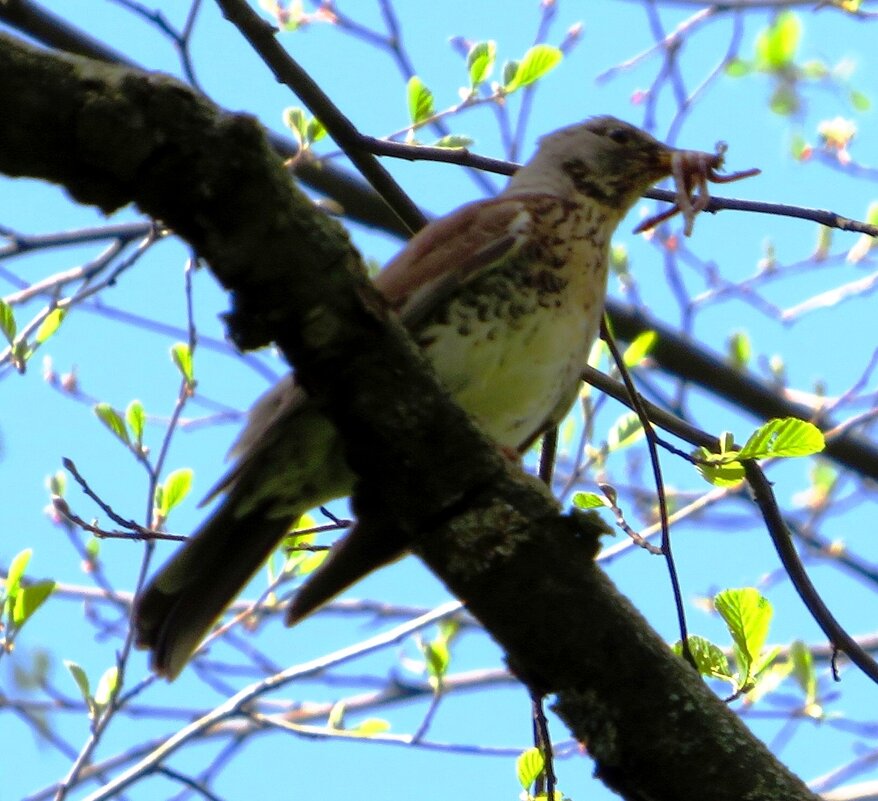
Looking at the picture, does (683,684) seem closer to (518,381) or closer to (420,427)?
(420,427)

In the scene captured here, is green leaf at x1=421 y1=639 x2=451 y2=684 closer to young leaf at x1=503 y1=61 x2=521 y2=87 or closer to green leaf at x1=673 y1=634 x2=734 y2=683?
green leaf at x1=673 y1=634 x2=734 y2=683

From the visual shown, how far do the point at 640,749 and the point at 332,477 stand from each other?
105cm

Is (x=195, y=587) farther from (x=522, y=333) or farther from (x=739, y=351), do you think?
(x=739, y=351)

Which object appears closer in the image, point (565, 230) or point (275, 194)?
point (275, 194)

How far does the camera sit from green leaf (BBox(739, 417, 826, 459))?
2736 mm

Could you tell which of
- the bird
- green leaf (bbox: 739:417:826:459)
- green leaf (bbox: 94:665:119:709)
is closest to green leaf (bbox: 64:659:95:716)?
green leaf (bbox: 94:665:119:709)

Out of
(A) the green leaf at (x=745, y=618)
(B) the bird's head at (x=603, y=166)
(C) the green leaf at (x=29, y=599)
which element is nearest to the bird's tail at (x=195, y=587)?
(C) the green leaf at (x=29, y=599)

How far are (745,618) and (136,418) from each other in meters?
2.00

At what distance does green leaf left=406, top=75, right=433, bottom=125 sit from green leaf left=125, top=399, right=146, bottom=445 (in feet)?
4.13

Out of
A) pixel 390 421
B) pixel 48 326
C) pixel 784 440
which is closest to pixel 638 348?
pixel 784 440

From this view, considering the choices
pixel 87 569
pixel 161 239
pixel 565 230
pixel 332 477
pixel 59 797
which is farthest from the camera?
pixel 87 569

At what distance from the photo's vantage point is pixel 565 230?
3.65m

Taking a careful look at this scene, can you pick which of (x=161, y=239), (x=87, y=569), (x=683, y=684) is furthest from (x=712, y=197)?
(x=87, y=569)

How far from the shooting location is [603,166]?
4172mm
